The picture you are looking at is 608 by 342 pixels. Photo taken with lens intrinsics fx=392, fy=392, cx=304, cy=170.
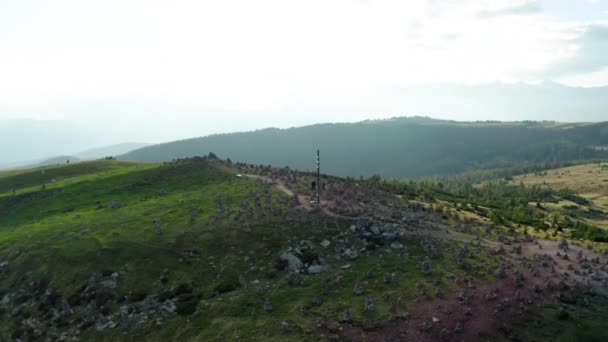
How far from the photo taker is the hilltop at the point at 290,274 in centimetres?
3328

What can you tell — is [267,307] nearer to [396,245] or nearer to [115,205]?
[396,245]

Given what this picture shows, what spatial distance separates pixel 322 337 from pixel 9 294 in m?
38.1

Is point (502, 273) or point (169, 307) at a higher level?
point (502, 273)

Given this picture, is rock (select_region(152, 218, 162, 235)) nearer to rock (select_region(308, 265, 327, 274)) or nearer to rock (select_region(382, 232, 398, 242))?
rock (select_region(308, 265, 327, 274))

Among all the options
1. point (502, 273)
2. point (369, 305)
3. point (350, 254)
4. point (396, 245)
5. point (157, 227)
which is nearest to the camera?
point (369, 305)

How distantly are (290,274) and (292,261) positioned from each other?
9.78 ft

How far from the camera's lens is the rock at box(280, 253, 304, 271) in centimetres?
4231

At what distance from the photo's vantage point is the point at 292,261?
4297 centimetres

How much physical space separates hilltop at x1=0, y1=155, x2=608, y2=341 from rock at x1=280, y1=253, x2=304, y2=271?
17cm

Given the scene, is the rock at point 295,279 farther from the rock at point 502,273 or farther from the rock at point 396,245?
the rock at point 502,273

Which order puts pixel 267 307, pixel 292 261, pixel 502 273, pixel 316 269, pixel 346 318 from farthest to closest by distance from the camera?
1. pixel 292 261
2. pixel 316 269
3. pixel 502 273
4. pixel 267 307
5. pixel 346 318

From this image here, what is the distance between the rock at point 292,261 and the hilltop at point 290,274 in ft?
0.55

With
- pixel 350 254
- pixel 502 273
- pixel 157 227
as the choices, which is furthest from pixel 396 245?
pixel 157 227

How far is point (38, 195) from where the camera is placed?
85875 millimetres
